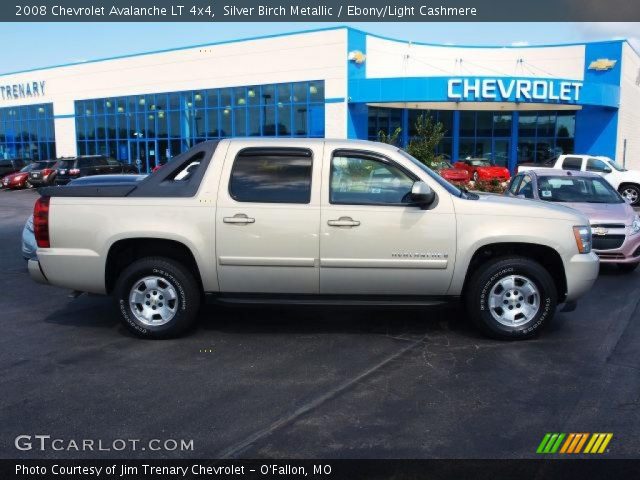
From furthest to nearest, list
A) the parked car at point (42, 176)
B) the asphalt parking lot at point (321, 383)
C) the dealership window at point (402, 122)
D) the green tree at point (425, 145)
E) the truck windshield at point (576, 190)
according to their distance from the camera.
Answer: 1. the dealership window at point (402, 122)
2. the parked car at point (42, 176)
3. the green tree at point (425, 145)
4. the truck windshield at point (576, 190)
5. the asphalt parking lot at point (321, 383)

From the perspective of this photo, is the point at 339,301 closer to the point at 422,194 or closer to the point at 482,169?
the point at 422,194

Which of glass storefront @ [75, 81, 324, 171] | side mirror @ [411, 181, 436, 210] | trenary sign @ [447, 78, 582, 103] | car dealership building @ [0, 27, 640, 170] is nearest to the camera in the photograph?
side mirror @ [411, 181, 436, 210]

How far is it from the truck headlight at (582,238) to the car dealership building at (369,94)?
2566 cm

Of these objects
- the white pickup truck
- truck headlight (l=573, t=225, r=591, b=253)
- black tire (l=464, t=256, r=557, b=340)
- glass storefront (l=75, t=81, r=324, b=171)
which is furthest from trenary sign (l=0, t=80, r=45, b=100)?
truck headlight (l=573, t=225, r=591, b=253)

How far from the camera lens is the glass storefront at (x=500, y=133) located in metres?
34.6

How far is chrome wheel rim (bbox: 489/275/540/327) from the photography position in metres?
5.73

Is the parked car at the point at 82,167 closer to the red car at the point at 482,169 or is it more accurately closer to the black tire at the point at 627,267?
the red car at the point at 482,169

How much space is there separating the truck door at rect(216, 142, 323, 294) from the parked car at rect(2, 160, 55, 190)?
30062 mm

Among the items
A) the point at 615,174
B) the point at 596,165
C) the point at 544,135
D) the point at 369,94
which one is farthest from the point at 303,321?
the point at 544,135

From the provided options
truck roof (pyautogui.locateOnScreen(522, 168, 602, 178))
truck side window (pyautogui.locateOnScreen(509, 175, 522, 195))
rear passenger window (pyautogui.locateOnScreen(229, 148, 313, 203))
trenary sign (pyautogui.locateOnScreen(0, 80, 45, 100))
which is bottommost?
truck side window (pyautogui.locateOnScreen(509, 175, 522, 195))

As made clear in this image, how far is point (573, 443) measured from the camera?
3.74m

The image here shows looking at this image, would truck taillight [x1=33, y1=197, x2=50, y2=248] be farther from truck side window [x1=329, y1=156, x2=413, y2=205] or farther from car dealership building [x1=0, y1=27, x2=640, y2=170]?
car dealership building [x1=0, y1=27, x2=640, y2=170]

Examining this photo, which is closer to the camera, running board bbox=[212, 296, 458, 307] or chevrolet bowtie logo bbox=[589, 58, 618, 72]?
running board bbox=[212, 296, 458, 307]

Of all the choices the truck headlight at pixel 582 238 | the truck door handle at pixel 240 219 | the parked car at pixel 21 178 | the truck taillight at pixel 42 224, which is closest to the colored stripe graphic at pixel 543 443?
the truck headlight at pixel 582 238
